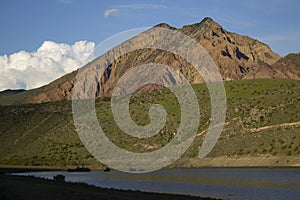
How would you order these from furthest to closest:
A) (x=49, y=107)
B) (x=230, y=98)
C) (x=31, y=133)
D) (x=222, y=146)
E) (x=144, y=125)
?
(x=49, y=107), (x=31, y=133), (x=230, y=98), (x=144, y=125), (x=222, y=146)

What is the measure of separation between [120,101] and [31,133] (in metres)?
29.3

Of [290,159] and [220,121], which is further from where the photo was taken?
[220,121]

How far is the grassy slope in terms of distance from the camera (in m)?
102

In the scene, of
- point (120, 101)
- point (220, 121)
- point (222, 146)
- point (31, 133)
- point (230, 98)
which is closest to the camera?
point (222, 146)

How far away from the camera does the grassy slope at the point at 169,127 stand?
335ft

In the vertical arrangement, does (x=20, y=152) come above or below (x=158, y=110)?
below

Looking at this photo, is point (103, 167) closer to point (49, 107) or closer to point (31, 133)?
point (31, 133)

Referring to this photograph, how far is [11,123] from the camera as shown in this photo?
6718 inches

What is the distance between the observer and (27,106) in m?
189

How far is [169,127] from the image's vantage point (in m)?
130

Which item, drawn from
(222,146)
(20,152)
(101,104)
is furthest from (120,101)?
(222,146)

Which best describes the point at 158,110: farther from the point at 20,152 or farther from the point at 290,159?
the point at 290,159

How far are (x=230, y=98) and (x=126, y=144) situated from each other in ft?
117

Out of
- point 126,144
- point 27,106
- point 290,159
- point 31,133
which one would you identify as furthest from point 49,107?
point 290,159
